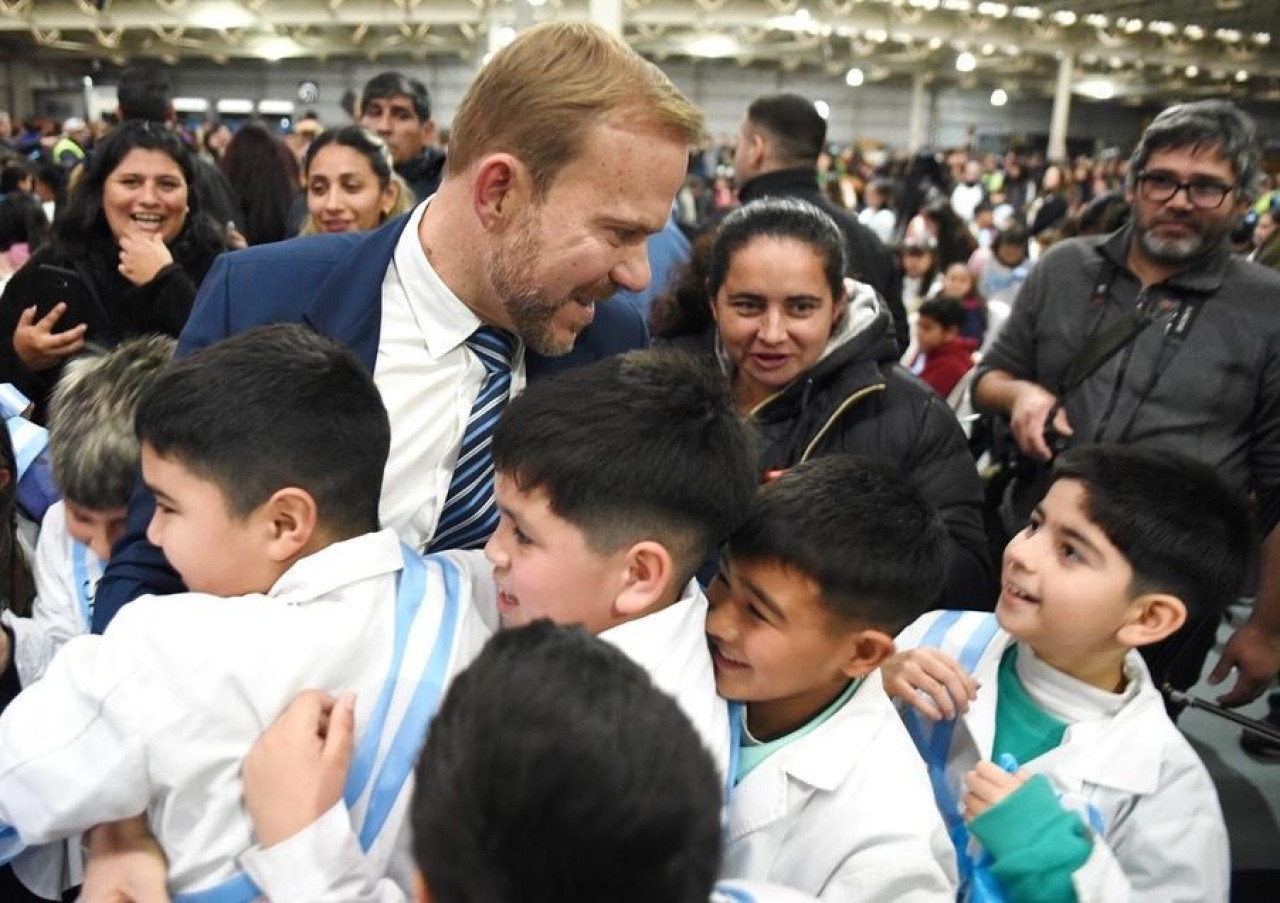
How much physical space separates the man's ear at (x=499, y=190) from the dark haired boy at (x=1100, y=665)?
0.84 meters

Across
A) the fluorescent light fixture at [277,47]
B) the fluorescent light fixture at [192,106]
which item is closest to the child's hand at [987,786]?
the fluorescent light fixture at [277,47]

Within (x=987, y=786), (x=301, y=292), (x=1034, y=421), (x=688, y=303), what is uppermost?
(x=301, y=292)

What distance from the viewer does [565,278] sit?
133cm

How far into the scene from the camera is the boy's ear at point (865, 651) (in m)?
1.25

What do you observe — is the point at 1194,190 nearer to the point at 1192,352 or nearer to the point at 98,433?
the point at 1192,352

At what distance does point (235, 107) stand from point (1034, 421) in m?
20.8

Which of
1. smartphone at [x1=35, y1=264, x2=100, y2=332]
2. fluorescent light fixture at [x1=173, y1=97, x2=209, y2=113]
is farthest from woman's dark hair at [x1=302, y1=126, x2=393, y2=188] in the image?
fluorescent light fixture at [x1=173, y1=97, x2=209, y2=113]

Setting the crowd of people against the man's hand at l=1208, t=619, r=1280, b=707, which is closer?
the crowd of people

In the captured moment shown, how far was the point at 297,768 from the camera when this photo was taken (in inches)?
Result: 36.1

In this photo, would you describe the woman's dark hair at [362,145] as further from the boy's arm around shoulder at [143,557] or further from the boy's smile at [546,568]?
the boy's smile at [546,568]

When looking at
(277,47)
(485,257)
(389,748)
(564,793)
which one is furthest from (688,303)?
(277,47)

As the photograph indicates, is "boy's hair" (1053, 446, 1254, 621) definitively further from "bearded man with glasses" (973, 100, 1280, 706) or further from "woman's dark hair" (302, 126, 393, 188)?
"woman's dark hair" (302, 126, 393, 188)

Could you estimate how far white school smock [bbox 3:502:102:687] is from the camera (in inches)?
66.1

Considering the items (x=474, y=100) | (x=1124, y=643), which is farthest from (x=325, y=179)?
(x=1124, y=643)
